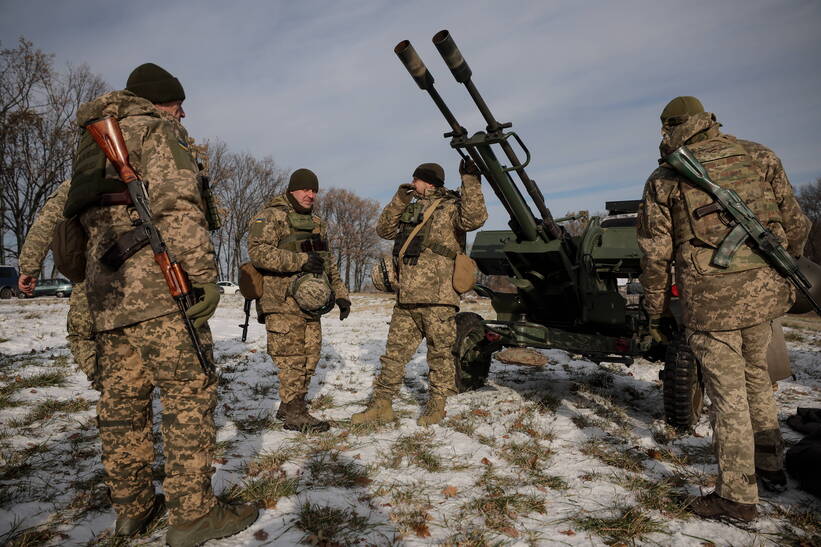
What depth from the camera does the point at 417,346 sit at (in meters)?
4.50

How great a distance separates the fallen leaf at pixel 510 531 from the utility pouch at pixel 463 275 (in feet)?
7.27

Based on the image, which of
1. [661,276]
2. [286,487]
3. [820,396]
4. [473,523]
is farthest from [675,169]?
[820,396]

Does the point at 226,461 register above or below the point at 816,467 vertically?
below

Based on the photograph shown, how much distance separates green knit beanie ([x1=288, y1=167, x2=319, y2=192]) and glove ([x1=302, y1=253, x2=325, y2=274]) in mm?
657

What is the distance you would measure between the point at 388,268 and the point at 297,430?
1722 millimetres

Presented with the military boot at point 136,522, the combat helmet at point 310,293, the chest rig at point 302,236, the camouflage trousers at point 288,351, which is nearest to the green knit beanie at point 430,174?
the chest rig at point 302,236

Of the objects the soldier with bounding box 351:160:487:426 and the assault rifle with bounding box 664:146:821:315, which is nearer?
the assault rifle with bounding box 664:146:821:315

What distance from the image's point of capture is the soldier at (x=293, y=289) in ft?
13.9

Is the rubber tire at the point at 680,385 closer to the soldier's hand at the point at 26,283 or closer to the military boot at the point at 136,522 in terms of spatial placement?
the military boot at the point at 136,522

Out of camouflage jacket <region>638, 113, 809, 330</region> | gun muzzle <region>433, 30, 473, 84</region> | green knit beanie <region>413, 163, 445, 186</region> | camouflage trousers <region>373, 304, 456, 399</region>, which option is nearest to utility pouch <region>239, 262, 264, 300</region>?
camouflage trousers <region>373, 304, 456, 399</region>

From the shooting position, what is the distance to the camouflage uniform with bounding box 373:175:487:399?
172 inches

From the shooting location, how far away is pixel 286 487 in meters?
2.89

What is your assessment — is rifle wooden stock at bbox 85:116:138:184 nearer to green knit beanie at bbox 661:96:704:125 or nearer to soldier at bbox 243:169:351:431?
soldier at bbox 243:169:351:431

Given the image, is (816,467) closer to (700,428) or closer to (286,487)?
(700,428)
